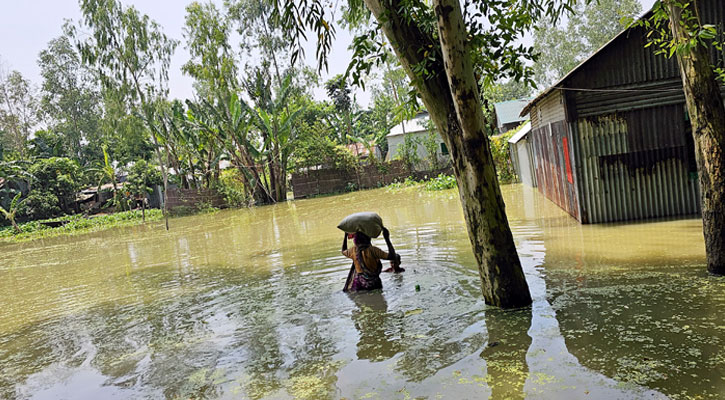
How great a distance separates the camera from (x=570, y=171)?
10742mm

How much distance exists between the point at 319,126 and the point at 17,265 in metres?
20.6

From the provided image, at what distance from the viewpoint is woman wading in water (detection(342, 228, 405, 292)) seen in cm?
693

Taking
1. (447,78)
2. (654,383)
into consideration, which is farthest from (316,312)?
(654,383)

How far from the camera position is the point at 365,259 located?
7008 millimetres

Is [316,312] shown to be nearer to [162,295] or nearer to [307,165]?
[162,295]

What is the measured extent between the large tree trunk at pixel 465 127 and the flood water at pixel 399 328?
486 mm

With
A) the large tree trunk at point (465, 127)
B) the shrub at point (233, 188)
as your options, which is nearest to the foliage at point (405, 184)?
the shrub at point (233, 188)

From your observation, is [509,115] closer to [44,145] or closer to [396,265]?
[396,265]

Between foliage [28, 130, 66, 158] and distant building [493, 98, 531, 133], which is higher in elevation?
foliage [28, 130, 66, 158]

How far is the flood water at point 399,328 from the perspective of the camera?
392 centimetres

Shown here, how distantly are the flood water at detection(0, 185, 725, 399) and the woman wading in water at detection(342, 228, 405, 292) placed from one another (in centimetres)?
18

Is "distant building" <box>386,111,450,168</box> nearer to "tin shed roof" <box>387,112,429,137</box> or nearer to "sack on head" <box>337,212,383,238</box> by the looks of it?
"tin shed roof" <box>387,112,429,137</box>

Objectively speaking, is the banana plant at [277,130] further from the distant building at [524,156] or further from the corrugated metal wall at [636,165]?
the corrugated metal wall at [636,165]

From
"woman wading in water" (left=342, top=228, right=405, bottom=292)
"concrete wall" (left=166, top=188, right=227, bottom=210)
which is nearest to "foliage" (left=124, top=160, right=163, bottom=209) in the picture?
"concrete wall" (left=166, top=188, right=227, bottom=210)
